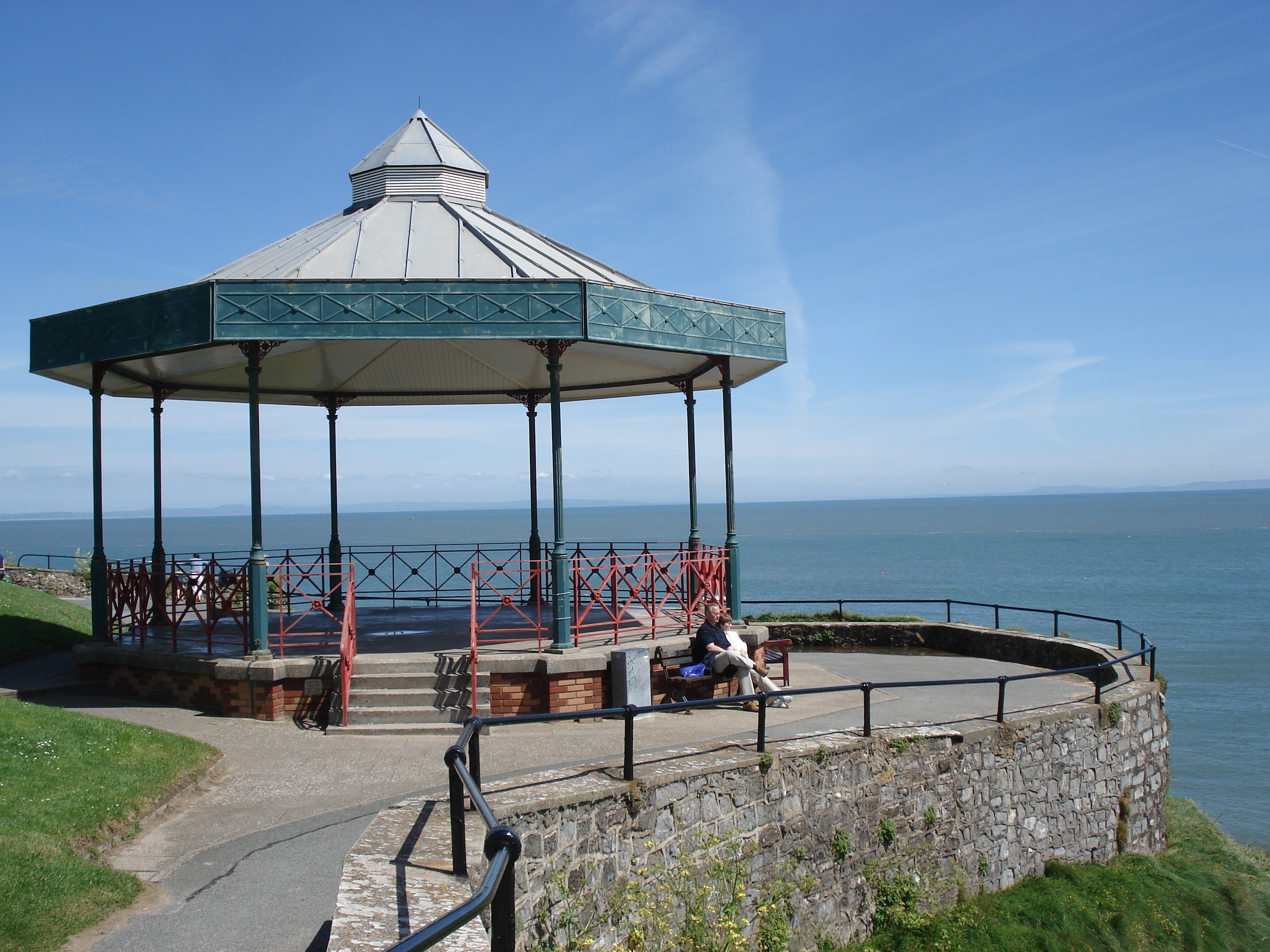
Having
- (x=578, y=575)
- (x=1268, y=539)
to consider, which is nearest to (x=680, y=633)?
(x=578, y=575)

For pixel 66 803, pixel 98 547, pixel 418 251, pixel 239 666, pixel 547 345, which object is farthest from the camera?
pixel 98 547

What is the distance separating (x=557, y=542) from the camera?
464 inches

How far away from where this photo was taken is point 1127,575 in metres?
72.6

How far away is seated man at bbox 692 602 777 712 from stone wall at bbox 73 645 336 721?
4.19m

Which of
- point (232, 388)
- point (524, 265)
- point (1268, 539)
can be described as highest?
point (524, 265)

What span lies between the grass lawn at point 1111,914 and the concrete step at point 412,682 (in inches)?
191

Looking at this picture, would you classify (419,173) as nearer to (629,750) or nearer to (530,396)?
(530,396)

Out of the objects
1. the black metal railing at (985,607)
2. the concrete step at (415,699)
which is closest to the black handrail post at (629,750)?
the concrete step at (415,699)

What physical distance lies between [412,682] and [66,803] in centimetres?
418

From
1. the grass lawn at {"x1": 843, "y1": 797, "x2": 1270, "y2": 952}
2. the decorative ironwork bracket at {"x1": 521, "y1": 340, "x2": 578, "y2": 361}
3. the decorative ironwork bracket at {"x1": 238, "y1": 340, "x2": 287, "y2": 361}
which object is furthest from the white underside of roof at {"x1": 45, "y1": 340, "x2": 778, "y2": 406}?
the grass lawn at {"x1": 843, "y1": 797, "x2": 1270, "y2": 952}

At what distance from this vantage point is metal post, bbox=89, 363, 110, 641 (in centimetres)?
1298

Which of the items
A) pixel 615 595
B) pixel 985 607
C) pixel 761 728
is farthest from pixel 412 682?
pixel 985 607

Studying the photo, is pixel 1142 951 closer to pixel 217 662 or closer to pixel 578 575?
pixel 578 575

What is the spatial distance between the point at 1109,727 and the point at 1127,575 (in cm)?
6859
